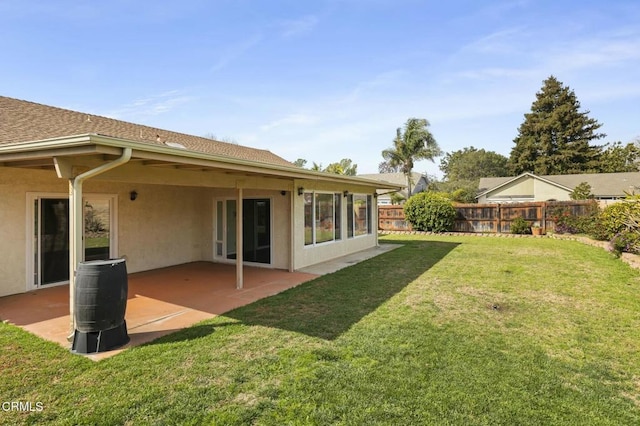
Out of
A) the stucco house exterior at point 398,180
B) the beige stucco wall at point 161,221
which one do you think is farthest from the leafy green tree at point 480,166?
the beige stucco wall at point 161,221

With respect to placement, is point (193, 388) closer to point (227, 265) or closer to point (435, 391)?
point (435, 391)

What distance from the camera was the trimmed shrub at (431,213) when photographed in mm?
19188

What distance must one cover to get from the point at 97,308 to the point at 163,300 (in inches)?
91.8

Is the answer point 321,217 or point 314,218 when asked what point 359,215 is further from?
point 314,218

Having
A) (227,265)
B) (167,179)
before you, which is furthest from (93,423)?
(227,265)

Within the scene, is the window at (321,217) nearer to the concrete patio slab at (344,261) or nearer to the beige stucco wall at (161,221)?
the beige stucco wall at (161,221)

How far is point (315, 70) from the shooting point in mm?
13641

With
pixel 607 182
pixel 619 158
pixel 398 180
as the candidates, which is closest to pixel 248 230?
pixel 607 182

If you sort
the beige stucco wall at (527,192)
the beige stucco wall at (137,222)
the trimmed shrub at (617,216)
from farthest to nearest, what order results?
the beige stucco wall at (527,192) < the trimmed shrub at (617,216) < the beige stucco wall at (137,222)

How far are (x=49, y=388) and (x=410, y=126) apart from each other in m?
33.1

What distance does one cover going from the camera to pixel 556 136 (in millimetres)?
40156

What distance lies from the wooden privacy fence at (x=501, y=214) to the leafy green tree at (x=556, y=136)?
2580 cm

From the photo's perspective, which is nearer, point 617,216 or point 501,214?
point 617,216

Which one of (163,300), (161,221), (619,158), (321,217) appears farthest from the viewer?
(619,158)
